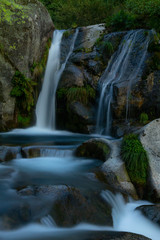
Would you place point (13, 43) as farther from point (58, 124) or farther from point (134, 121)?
point (134, 121)

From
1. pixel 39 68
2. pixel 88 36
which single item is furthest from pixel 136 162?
pixel 88 36

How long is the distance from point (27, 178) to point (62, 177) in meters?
0.72

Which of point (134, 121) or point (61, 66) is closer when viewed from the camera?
point (134, 121)

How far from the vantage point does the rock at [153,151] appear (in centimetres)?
456

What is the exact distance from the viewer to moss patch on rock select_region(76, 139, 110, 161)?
18.4 ft

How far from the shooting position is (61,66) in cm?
1161

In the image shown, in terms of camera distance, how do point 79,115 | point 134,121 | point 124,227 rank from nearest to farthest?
point 124,227 → point 134,121 → point 79,115

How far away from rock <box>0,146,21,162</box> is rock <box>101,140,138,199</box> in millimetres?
2391

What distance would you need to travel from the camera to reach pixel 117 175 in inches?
184

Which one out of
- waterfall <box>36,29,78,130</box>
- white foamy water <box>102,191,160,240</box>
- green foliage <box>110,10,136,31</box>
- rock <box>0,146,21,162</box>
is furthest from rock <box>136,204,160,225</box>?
green foliage <box>110,10,136,31</box>

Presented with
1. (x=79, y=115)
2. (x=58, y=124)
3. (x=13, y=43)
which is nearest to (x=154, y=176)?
(x=79, y=115)

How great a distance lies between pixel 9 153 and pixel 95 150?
2244 millimetres

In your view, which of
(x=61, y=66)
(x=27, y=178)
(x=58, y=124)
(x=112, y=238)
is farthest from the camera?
(x=61, y=66)

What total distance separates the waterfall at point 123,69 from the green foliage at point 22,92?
3.13m
